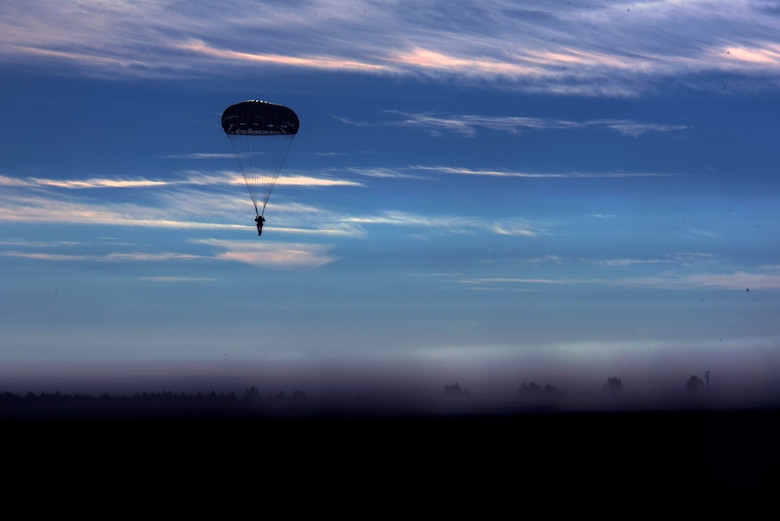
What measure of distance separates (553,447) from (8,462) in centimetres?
8634

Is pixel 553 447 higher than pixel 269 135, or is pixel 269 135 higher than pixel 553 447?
pixel 269 135

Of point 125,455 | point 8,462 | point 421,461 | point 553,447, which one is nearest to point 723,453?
point 553,447

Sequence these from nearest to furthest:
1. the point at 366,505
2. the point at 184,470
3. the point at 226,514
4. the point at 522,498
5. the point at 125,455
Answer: the point at 226,514 → the point at 366,505 → the point at 522,498 → the point at 184,470 → the point at 125,455

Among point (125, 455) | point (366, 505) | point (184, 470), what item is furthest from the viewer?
point (125, 455)

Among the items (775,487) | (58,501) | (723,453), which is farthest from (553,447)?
(58,501)

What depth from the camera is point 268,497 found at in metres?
→ 91.8

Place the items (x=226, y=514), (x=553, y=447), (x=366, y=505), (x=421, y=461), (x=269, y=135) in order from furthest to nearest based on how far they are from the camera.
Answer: (x=553, y=447)
(x=421, y=461)
(x=269, y=135)
(x=366, y=505)
(x=226, y=514)

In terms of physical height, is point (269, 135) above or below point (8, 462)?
above

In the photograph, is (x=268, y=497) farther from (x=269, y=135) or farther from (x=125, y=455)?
(x=125, y=455)

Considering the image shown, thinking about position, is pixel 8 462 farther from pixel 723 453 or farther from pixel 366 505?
pixel 723 453

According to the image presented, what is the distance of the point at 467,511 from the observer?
273 ft

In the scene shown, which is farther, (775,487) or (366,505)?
(775,487)

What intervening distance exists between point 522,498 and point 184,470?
46435mm

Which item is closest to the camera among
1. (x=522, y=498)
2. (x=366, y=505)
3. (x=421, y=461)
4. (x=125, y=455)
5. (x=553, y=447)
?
(x=366, y=505)
